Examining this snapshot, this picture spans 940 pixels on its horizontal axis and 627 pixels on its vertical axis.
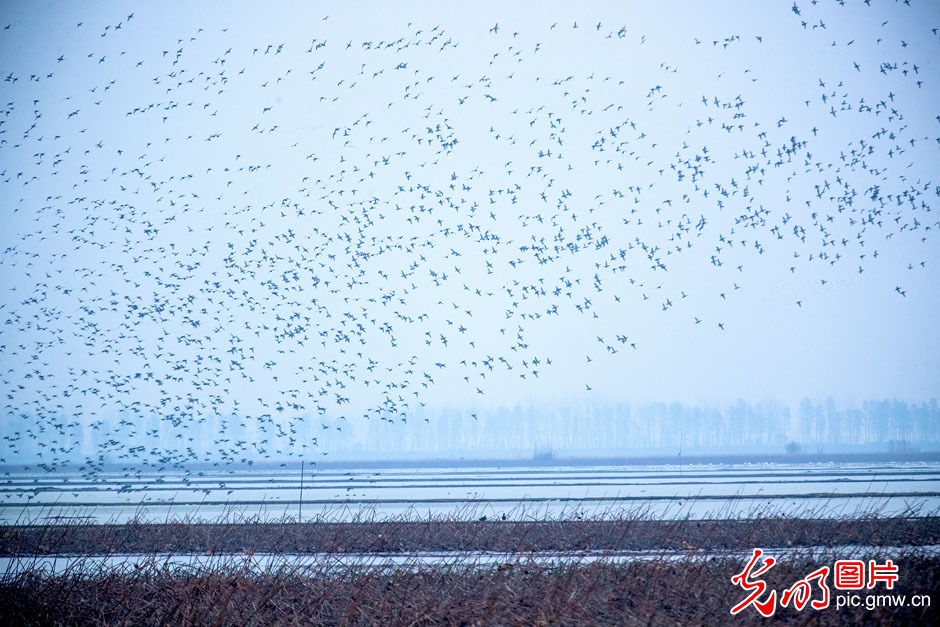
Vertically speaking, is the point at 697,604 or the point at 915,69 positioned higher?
the point at 915,69

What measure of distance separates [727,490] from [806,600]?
2469 cm

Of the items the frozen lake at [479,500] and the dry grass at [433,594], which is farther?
the frozen lake at [479,500]

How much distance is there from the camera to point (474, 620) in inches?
460

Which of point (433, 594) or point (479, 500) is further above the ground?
point (433, 594)

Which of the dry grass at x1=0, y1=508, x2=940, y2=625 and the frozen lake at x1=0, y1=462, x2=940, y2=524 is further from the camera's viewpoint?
the frozen lake at x1=0, y1=462, x2=940, y2=524

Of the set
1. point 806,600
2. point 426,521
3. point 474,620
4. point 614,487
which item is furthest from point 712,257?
point 474,620

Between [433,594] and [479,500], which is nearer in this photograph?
[433,594]

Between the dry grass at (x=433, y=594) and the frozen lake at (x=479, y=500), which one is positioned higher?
the dry grass at (x=433, y=594)

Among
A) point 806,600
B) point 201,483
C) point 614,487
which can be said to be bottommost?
point 614,487

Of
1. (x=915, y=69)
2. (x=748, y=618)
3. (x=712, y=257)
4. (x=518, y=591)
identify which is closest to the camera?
(x=748, y=618)

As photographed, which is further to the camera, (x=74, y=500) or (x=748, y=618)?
(x=74, y=500)

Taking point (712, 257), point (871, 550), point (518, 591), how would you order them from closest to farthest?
1. point (518, 591)
2. point (871, 550)
3. point (712, 257)

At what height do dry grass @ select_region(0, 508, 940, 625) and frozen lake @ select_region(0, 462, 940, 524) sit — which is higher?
dry grass @ select_region(0, 508, 940, 625)

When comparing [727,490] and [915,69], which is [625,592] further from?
[727,490]
